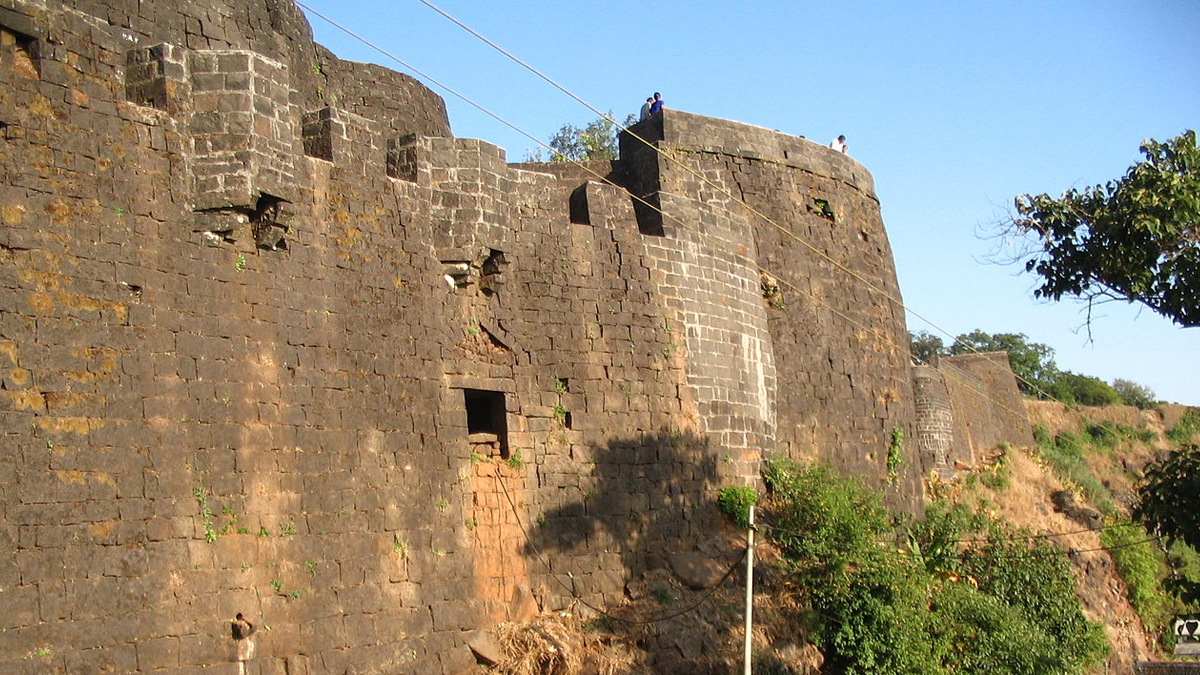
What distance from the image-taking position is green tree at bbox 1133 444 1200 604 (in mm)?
11391

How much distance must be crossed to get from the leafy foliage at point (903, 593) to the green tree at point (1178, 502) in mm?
3846

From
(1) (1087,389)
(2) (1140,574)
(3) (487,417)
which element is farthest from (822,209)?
(1) (1087,389)

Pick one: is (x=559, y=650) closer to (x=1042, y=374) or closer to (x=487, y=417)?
(x=487, y=417)

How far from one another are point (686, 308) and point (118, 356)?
24.5 feet

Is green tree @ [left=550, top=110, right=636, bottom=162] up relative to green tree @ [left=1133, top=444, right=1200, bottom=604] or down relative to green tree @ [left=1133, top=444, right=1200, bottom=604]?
up

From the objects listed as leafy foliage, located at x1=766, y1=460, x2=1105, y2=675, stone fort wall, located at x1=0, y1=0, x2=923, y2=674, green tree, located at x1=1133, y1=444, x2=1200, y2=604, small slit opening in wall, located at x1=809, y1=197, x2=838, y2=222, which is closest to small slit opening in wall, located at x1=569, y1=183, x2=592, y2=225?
stone fort wall, located at x1=0, y1=0, x2=923, y2=674

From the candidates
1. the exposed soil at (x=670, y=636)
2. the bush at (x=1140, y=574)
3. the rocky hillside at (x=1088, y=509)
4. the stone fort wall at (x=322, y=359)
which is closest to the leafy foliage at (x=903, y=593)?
the exposed soil at (x=670, y=636)

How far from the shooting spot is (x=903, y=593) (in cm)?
1525

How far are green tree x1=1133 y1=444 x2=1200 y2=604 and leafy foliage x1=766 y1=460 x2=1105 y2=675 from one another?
385 cm

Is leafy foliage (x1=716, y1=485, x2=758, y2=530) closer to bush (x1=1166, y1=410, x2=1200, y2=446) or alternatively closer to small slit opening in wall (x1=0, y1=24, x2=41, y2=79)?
small slit opening in wall (x1=0, y1=24, x2=41, y2=79)

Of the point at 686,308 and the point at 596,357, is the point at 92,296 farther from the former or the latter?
the point at 686,308

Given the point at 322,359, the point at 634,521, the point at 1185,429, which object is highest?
the point at 1185,429

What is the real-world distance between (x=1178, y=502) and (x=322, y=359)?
7.55 m

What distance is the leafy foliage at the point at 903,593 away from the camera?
14.9 metres
